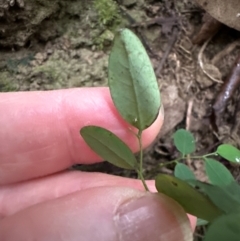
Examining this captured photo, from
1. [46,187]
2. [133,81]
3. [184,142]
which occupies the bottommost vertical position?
[46,187]

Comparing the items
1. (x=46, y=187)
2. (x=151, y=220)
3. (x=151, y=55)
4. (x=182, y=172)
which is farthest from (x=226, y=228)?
(x=151, y=55)

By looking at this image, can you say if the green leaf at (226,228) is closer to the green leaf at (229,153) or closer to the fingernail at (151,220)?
the fingernail at (151,220)

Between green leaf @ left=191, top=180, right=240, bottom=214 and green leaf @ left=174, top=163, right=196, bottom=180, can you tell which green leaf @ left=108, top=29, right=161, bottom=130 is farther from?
green leaf @ left=174, top=163, right=196, bottom=180

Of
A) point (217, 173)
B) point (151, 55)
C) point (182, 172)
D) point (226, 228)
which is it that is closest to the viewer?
point (226, 228)

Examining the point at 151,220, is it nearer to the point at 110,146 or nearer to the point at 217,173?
the point at 110,146

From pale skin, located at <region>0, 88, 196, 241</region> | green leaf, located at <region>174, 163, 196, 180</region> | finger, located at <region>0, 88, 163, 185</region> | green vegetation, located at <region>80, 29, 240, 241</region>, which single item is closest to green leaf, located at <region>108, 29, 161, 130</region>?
green vegetation, located at <region>80, 29, 240, 241</region>

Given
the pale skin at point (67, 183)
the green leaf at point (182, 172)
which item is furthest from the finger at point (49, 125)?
the green leaf at point (182, 172)
